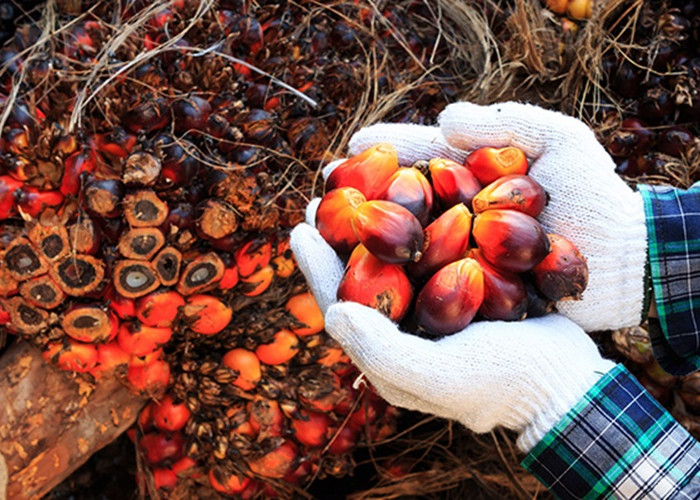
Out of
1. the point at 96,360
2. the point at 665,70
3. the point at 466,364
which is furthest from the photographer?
the point at 665,70

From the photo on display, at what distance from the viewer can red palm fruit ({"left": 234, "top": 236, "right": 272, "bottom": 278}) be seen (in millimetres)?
1770

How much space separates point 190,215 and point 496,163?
0.74 m

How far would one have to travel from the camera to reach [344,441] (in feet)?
6.92

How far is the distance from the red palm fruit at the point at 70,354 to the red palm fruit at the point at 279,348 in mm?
436

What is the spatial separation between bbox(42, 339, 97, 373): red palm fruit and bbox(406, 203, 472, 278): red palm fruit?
2.95 feet

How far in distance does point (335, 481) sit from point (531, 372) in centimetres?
124

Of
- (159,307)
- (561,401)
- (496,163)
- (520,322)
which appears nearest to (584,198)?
(496,163)

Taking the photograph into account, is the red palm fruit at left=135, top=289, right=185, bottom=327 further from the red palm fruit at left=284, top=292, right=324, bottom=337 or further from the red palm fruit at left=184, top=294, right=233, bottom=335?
the red palm fruit at left=284, top=292, right=324, bottom=337

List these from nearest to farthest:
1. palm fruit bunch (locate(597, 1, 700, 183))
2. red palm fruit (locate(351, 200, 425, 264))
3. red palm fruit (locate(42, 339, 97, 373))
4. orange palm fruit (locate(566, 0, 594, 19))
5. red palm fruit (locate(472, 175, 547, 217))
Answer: red palm fruit (locate(351, 200, 425, 264)) < red palm fruit (locate(472, 175, 547, 217)) < red palm fruit (locate(42, 339, 97, 373)) < palm fruit bunch (locate(597, 1, 700, 183)) < orange palm fruit (locate(566, 0, 594, 19))

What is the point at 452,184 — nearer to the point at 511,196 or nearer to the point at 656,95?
the point at 511,196

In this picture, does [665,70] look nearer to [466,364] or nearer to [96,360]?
[466,364]

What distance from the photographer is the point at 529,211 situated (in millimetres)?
1352

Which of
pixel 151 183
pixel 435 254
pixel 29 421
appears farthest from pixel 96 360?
pixel 435 254

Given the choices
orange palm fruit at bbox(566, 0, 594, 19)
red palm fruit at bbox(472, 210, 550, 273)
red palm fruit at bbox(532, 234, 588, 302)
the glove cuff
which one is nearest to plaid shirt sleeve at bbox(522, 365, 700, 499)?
the glove cuff
